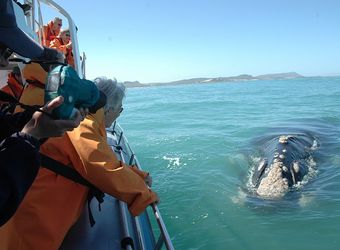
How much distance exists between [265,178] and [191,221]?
218 cm

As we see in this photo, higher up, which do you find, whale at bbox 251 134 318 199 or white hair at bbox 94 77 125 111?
white hair at bbox 94 77 125 111

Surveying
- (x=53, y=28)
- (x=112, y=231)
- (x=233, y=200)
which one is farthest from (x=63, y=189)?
(x=53, y=28)

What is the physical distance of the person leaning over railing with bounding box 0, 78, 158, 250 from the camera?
292 cm

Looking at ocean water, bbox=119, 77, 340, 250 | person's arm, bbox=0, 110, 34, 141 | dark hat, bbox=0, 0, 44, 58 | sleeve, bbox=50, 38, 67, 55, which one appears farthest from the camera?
sleeve, bbox=50, 38, 67, 55

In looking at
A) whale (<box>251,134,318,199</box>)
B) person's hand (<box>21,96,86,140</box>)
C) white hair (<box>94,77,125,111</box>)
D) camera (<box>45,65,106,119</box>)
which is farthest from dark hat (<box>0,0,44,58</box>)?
whale (<box>251,134,318,199</box>)

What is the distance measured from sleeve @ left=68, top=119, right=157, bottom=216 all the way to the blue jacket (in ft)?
4.20

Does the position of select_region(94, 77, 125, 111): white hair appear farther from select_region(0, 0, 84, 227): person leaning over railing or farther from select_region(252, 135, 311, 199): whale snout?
select_region(252, 135, 311, 199): whale snout

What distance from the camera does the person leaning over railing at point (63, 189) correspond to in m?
2.92

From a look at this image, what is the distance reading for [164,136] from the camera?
55.1 ft

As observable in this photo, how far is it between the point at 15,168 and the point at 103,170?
1421 millimetres

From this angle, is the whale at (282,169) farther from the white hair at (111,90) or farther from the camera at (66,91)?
the camera at (66,91)

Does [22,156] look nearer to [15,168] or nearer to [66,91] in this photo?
[15,168]

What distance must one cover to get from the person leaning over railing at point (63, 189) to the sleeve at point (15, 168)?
4.22ft

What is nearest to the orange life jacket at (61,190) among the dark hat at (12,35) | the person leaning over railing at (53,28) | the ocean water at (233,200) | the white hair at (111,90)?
the white hair at (111,90)
